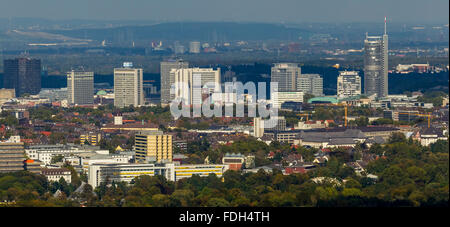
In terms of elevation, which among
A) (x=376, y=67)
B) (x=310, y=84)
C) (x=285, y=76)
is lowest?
(x=310, y=84)

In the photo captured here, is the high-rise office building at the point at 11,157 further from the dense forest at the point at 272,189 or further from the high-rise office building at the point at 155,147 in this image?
the high-rise office building at the point at 155,147

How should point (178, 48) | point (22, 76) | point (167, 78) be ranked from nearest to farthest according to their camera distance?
1. point (167, 78)
2. point (22, 76)
3. point (178, 48)

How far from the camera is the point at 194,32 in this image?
78250mm

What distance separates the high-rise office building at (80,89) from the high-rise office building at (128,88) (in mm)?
1127

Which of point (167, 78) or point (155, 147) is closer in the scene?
point (155, 147)

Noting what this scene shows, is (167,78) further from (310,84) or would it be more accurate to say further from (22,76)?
(22,76)

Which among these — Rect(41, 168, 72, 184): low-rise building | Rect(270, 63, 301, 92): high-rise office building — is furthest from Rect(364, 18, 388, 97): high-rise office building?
Rect(41, 168, 72, 184): low-rise building

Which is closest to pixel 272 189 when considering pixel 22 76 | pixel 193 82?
pixel 193 82

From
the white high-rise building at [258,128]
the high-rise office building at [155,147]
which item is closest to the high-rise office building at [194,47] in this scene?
the white high-rise building at [258,128]

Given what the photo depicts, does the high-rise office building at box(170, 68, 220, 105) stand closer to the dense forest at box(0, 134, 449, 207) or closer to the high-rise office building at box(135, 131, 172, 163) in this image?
the high-rise office building at box(135, 131, 172, 163)

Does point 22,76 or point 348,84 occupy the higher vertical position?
point 22,76

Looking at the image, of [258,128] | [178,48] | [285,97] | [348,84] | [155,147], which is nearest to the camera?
[155,147]

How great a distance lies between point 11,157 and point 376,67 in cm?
3175

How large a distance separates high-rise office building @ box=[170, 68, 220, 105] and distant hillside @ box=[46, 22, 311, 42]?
1303cm
